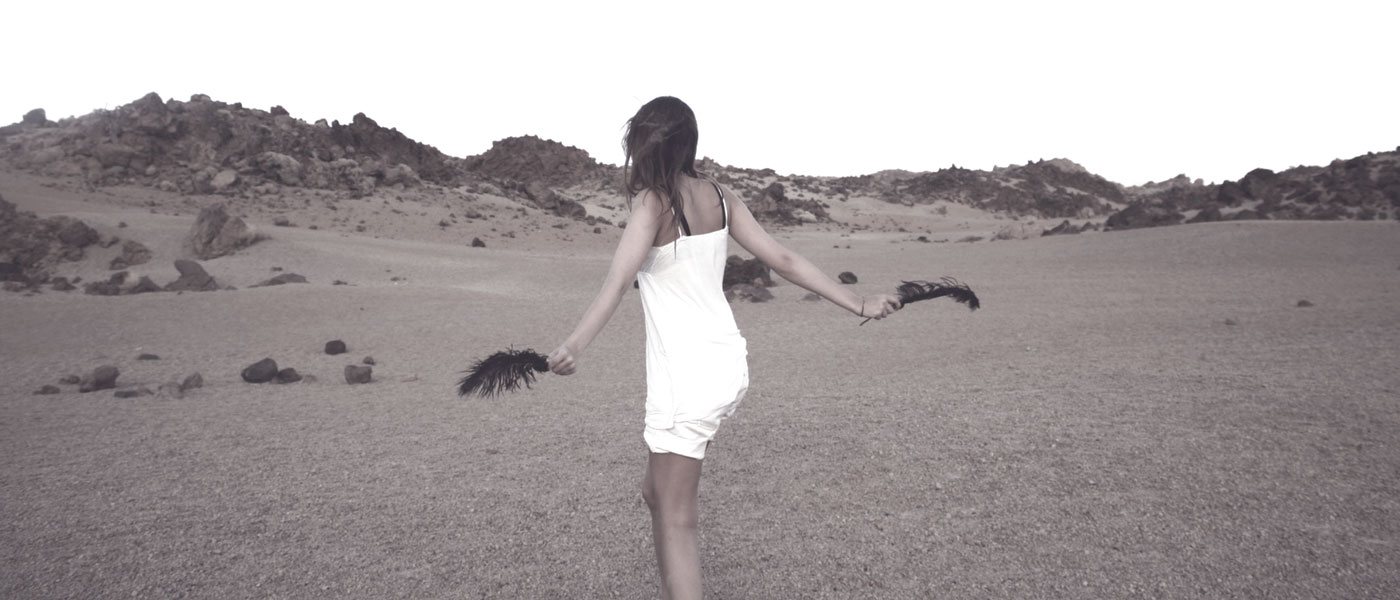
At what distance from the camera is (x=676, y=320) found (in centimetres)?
227

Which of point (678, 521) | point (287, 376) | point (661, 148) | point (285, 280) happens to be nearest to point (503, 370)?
point (678, 521)

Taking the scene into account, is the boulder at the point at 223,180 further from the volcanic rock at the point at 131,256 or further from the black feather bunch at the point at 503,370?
the black feather bunch at the point at 503,370

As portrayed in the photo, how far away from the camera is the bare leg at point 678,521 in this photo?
2.23 metres

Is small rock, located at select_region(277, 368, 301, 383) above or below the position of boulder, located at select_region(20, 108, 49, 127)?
below

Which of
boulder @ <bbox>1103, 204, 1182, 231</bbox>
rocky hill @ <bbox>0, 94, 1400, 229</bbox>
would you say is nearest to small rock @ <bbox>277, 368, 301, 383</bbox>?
rocky hill @ <bbox>0, 94, 1400, 229</bbox>

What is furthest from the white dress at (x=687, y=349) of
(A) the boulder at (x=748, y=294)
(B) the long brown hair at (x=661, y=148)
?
(A) the boulder at (x=748, y=294)

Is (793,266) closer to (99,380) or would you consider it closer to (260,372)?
(260,372)

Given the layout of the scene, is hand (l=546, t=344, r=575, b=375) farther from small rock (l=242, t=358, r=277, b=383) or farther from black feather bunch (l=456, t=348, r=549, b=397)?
small rock (l=242, t=358, r=277, b=383)

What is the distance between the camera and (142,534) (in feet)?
10.5

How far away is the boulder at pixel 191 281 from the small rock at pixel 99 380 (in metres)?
4.27

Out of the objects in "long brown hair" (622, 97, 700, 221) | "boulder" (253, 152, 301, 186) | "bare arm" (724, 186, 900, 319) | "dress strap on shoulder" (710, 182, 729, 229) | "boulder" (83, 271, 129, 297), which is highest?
"boulder" (253, 152, 301, 186)

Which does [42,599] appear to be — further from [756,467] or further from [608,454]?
[756,467]

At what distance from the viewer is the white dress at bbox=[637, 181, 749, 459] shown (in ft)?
7.27

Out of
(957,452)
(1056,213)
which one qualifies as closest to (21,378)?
(957,452)
